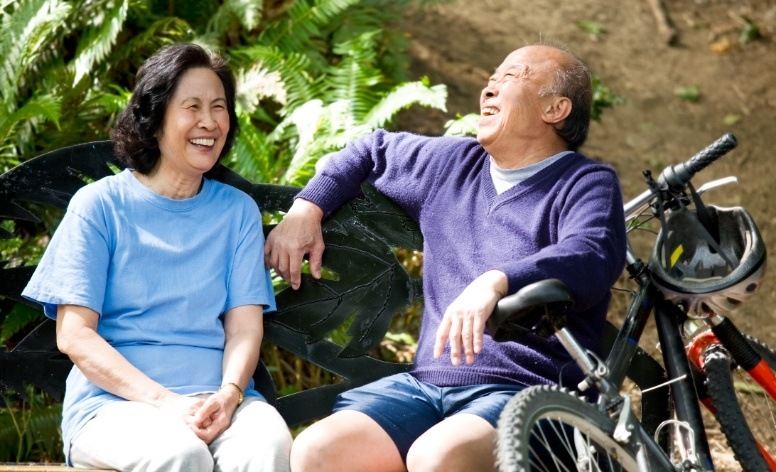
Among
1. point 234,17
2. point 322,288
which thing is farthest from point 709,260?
point 234,17

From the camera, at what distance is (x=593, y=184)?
10.3 feet

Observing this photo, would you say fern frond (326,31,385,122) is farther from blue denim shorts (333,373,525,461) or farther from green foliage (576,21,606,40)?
green foliage (576,21,606,40)

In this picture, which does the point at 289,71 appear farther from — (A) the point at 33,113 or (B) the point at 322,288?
(B) the point at 322,288

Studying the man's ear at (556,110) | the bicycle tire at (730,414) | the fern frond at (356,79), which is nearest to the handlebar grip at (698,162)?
the man's ear at (556,110)

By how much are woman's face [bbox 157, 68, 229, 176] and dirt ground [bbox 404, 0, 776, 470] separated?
10.2 ft

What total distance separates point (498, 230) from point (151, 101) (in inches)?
44.7

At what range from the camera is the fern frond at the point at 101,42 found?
4891 millimetres

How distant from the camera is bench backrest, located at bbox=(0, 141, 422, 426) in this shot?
348 centimetres

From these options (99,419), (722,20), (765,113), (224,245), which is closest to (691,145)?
(765,113)

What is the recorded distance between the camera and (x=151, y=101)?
131 inches

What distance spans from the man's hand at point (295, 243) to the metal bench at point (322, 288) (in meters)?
0.09

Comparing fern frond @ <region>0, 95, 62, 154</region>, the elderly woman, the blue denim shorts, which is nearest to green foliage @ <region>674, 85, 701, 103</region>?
fern frond @ <region>0, 95, 62, 154</region>

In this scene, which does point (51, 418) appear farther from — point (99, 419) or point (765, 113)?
point (765, 113)

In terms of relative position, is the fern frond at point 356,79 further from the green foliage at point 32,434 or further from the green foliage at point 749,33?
the green foliage at point 749,33
